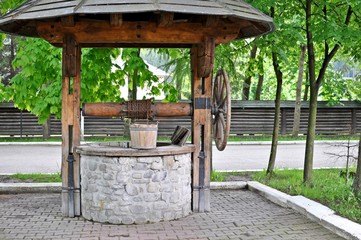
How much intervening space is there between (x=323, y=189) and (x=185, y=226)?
120 inches

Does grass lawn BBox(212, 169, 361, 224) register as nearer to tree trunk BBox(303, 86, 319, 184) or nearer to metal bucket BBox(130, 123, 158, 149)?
tree trunk BBox(303, 86, 319, 184)

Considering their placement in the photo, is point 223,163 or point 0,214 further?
point 223,163

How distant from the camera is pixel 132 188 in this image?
676 centimetres

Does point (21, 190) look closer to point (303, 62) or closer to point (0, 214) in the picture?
point (0, 214)

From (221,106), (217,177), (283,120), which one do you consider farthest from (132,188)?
(283,120)

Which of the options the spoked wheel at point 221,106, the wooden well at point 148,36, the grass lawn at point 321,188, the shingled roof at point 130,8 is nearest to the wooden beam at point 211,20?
the wooden well at point 148,36

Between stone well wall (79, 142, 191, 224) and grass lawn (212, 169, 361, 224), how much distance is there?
2.47 m

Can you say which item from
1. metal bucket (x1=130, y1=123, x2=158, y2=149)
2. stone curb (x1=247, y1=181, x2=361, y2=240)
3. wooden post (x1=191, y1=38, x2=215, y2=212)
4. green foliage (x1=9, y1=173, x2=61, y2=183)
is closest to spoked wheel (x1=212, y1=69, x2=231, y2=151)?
wooden post (x1=191, y1=38, x2=215, y2=212)

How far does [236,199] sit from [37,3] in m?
4.69

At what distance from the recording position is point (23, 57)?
9336 millimetres

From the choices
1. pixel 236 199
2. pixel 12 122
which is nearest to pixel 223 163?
pixel 236 199

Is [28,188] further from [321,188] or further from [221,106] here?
[321,188]

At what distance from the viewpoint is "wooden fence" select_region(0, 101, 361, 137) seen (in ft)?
70.1

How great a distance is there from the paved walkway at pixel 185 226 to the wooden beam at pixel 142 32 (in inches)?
107
